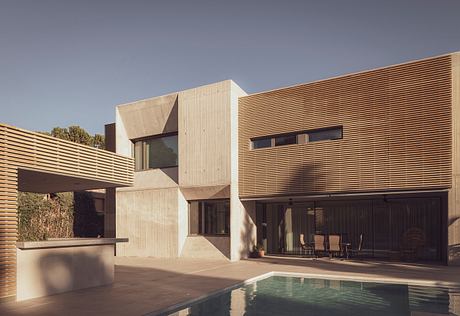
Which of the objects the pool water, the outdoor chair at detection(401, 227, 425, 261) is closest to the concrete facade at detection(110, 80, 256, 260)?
the pool water

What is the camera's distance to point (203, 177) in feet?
55.8

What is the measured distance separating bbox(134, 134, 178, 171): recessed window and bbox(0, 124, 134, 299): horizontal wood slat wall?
7964 mm

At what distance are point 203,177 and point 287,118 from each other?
4.46 meters

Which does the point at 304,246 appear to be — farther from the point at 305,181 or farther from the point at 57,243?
the point at 57,243

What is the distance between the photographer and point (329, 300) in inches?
338

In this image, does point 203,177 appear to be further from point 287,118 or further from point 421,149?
point 421,149

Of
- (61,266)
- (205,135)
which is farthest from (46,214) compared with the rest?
(61,266)

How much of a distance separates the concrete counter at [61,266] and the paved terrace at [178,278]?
311 mm

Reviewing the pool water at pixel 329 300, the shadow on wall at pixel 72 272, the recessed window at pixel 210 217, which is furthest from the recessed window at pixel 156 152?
the pool water at pixel 329 300

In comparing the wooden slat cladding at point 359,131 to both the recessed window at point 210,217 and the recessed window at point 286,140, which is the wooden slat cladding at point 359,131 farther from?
the recessed window at point 210,217

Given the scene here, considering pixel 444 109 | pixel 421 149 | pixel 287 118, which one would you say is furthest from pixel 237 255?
pixel 444 109

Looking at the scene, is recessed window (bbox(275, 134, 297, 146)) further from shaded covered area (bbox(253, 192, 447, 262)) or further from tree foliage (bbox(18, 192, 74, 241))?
tree foliage (bbox(18, 192, 74, 241))

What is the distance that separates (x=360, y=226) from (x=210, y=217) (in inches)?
263

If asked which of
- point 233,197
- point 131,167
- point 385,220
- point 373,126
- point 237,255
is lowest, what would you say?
point 237,255
